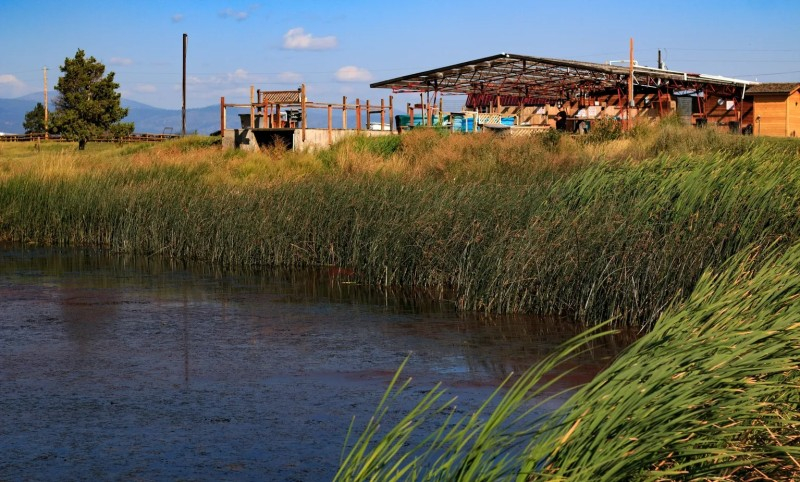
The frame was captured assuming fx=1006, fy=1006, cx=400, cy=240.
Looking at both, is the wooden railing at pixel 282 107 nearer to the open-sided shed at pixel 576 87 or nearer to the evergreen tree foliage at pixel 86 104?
the open-sided shed at pixel 576 87

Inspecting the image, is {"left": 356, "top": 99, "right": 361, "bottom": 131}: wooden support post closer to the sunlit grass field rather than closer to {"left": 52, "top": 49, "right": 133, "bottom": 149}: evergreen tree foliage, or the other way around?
the sunlit grass field

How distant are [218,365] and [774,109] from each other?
3838 cm

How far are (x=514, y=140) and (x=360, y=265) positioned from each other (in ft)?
36.9

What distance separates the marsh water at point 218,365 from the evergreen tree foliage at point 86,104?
38132 mm

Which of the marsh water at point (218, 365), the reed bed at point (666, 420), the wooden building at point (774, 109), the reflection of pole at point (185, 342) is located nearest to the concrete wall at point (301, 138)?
the marsh water at point (218, 365)

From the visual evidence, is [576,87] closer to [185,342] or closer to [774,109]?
[774,109]

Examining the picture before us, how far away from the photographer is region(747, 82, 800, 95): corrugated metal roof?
42.2 metres

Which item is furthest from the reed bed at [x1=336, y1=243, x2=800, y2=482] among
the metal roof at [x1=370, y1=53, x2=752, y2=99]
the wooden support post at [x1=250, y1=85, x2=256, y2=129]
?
the metal roof at [x1=370, y1=53, x2=752, y2=99]

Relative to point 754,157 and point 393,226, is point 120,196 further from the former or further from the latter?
point 754,157

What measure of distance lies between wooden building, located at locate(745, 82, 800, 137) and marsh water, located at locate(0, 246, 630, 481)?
32.5 m

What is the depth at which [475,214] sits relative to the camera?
46.3 ft

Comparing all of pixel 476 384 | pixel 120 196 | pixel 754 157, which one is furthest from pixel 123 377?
pixel 120 196

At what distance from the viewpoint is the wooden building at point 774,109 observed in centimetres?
4256

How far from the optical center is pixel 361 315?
1220cm
